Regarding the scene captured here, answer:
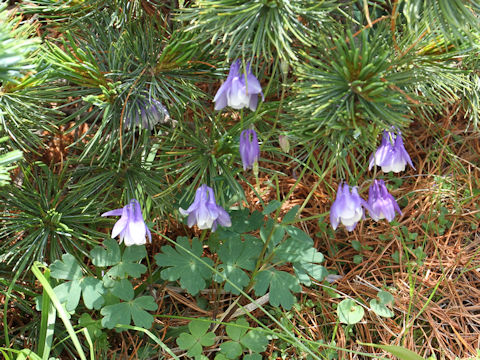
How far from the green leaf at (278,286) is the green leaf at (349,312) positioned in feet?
0.70

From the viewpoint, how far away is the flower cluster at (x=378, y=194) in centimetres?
154

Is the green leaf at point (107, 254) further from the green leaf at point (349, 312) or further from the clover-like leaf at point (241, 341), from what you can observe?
the green leaf at point (349, 312)

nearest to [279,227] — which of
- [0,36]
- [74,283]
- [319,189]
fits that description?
[319,189]

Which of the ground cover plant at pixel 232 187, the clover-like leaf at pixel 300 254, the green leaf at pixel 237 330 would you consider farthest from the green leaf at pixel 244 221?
the green leaf at pixel 237 330

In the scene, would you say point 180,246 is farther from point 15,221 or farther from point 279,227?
point 15,221

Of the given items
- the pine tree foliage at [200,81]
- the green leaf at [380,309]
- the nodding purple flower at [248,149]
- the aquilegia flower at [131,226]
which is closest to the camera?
the pine tree foliage at [200,81]

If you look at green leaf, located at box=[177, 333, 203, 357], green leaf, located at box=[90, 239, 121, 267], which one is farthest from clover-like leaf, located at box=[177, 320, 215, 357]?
green leaf, located at box=[90, 239, 121, 267]

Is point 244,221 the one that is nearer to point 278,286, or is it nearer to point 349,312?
point 278,286

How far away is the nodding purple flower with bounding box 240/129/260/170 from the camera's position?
1.50 meters

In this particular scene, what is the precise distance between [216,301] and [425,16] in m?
1.24

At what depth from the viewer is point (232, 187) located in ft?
5.49

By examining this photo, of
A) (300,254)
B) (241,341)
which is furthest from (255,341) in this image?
(300,254)

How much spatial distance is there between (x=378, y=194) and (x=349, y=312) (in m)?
0.48

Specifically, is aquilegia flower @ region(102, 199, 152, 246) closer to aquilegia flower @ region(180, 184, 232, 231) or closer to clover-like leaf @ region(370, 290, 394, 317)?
aquilegia flower @ region(180, 184, 232, 231)
